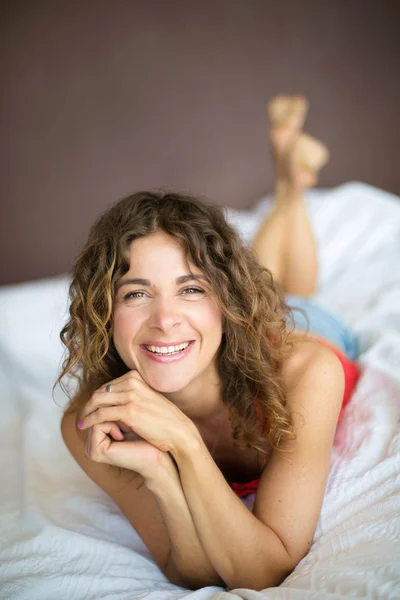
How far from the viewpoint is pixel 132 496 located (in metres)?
1.25

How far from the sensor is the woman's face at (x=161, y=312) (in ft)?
3.68

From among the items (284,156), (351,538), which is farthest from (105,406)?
(284,156)

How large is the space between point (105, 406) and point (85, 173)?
198 cm

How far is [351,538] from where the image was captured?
3.27ft

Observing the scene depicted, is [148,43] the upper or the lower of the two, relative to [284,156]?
upper

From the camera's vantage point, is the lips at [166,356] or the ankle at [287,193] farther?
the ankle at [287,193]

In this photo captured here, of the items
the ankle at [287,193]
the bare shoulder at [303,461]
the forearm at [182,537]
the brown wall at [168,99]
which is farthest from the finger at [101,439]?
the brown wall at [168,99]

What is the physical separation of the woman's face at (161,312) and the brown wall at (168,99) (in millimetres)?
1823

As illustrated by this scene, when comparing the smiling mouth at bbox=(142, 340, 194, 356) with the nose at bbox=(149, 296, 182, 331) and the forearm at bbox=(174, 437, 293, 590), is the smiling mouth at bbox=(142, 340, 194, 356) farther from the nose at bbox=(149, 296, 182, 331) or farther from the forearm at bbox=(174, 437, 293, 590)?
the forearm at bbox=(174, 437, 293, 590)

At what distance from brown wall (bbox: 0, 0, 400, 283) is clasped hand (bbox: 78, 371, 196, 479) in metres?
1.93

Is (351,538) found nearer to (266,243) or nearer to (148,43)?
(266,243)

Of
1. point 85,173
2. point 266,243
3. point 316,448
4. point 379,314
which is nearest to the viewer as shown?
point 316,448

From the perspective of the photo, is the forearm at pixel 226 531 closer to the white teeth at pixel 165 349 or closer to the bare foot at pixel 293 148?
the white teeth at pixel 165 349

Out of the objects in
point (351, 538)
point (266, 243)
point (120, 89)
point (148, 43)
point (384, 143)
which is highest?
point (148, 43)
